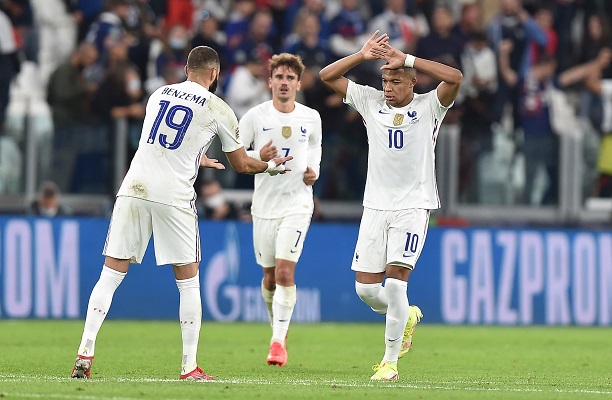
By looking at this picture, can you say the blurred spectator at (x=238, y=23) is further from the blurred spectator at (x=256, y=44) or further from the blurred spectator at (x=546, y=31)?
the blurred spectator at (x=546, y=31)

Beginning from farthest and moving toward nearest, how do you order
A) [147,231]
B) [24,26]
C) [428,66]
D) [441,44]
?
[441,44] < [24,26] < [428,66] < [147,231]

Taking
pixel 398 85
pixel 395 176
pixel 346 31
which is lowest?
pixel 395 176

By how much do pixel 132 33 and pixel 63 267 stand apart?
4.34m

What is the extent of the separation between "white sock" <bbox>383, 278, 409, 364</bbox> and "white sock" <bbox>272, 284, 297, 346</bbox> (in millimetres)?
1963

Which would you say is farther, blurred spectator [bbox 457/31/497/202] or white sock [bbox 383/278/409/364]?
blurred spectator [bbox 457/31/497/202]

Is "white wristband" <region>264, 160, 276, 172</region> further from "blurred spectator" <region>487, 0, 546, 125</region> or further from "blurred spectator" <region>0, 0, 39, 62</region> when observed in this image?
"blurred spectator" <region>487, 0, 546, 125</region>

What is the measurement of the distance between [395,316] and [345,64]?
2.20 m

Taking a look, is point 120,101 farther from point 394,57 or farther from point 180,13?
point 394,57

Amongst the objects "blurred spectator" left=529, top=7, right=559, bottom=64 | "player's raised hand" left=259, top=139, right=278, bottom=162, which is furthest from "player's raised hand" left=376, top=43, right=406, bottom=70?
"blurred spectator" left=529, top=7, right=559, bottom=64

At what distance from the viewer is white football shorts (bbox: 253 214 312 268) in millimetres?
13500

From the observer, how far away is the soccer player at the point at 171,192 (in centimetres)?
1051

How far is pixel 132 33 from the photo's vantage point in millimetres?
20797

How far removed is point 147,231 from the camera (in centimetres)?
1063

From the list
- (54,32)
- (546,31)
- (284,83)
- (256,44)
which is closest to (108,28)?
(54,32)
